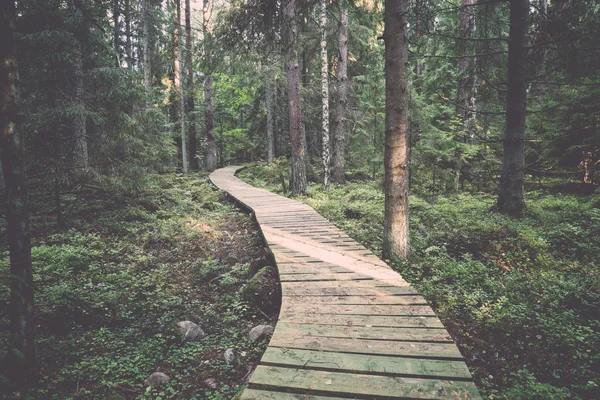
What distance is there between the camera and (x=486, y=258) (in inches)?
234

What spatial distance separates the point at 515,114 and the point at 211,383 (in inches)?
359

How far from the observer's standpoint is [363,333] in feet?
10.6

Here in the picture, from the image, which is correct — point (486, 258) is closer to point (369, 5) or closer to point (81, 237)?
point (81, 237)

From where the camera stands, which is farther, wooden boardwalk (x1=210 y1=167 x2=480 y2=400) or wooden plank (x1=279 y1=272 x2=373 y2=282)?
wooden plank (x1=279 y1=272 x2=373 y2=282)

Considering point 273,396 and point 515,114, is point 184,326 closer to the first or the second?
point 273,396

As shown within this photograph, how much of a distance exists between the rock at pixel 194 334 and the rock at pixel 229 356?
2.12 ft

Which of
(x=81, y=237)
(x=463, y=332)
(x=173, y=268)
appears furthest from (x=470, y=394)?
(x=81, y=237)

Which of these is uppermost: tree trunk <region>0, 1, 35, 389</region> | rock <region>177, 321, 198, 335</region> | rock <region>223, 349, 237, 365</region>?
tree trunk <region>0, 1, 35, 389</region>

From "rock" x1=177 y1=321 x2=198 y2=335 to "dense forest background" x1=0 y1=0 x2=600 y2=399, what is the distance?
0.52m

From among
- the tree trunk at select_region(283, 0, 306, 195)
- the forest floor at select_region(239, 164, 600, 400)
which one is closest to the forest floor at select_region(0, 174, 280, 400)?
the forest floor at select_region(239, 164, 600, 400)

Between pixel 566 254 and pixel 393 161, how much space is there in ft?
12.8

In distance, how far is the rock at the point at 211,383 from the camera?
3.30 m

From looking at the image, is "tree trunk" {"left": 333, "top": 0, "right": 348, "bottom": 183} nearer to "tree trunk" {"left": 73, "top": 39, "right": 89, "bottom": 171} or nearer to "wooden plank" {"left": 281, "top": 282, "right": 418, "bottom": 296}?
"tree trunk" {"left": 73, "top": 39, "right": 89, "bottom": 171}

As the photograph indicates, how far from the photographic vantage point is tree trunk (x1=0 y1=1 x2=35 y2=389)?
9.83ft
